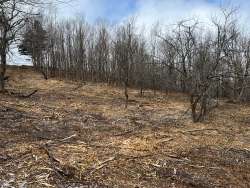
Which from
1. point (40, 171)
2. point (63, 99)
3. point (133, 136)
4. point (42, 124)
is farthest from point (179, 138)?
point (63, 99)

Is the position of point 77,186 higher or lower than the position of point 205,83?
lower

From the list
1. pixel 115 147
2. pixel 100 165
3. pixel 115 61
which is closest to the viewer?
pixel 100 165

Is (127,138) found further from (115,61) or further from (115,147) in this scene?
(115,61)

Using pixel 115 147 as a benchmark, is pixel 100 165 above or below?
below

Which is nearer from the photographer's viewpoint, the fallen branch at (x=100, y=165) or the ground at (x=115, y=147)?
the ground at (x=115, y=147)

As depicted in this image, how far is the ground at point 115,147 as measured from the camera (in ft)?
29.3

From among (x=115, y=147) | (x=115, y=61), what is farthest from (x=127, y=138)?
(x=115, y=61)

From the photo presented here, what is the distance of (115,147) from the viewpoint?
1138 cm

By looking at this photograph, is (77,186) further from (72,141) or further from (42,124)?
(42,124)

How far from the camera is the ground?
8.95 metres

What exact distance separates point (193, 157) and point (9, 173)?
4.80 m

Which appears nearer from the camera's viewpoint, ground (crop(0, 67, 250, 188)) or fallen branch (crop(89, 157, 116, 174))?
ground (crop(0, 67, 250, 188))

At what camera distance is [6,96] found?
807 inches

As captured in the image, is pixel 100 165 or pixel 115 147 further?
pixel 115 147
